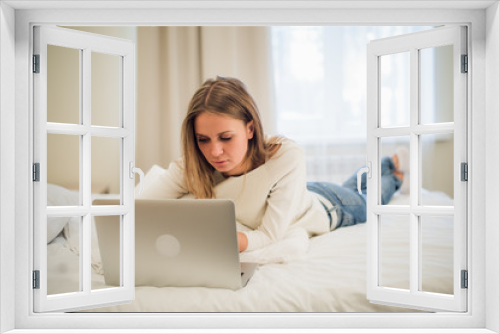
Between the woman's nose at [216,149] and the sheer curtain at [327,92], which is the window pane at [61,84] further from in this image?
the sheer curtain at [327,92]

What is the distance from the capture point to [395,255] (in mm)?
3188

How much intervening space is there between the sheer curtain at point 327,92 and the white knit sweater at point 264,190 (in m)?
1.14

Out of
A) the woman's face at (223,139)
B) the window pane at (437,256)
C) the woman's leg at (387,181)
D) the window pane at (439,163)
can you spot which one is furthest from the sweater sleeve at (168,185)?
the window pane at (439,163)

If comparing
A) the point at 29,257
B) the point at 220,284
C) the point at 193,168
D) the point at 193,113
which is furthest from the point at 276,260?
the point at 29,257

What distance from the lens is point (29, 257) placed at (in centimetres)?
237

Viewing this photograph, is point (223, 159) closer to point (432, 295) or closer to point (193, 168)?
point (193, 168)

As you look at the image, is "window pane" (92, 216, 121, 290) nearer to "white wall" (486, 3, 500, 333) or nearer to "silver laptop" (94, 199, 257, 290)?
"silver laptop" (94, 199, 257, 290)

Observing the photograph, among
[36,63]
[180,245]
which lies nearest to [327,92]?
[180,245]

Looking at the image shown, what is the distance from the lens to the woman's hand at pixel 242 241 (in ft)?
11.5

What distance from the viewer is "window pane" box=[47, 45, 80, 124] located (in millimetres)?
3225

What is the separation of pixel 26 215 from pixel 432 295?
6.49 feet

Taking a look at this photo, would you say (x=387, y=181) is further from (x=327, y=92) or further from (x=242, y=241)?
(x=242, y=241)

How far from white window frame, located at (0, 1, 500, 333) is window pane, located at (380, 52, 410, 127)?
250 centimetres

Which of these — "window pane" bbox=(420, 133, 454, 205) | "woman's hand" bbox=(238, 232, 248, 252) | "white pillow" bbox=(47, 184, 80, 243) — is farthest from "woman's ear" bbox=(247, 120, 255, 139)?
"window pane" bbox=(420, 133, 454, 205)
